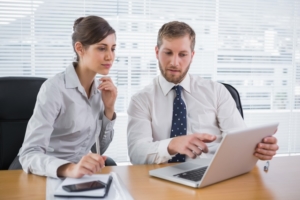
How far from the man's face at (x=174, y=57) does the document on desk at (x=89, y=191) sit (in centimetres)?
75

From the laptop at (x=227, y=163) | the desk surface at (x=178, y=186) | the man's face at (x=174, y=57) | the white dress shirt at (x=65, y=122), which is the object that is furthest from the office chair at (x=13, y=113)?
the laptop at (x=227, y=163)

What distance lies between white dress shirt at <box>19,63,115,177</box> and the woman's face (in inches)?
3.6

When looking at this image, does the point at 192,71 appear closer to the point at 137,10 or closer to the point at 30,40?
the point at 137,10

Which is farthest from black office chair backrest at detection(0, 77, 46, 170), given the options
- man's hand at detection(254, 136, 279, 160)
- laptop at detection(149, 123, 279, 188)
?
man's hand at detection(254, 136, 279, 160)

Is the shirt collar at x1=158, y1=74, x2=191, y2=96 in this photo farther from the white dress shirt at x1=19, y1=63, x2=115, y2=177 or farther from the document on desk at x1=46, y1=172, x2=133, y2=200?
the document on desk at x1=46, y1=172, x2=133, y2=200

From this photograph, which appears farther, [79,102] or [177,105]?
[177,105]

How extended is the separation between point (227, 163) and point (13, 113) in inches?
43.1

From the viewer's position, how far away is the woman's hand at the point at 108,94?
1688mm

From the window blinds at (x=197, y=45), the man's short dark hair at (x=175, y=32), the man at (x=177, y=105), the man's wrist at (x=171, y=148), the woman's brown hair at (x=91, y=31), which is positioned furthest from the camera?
the window blinds at (x=197, y=45)

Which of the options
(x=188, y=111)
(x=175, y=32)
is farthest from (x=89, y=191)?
(x=175, y=32)

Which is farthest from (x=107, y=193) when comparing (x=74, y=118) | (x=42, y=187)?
(x=74, y=118)

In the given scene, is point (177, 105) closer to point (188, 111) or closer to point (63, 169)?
point (188, 111)

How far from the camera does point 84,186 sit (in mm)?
1045

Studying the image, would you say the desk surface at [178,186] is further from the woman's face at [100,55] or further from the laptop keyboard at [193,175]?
the woman's face at [100,55]
